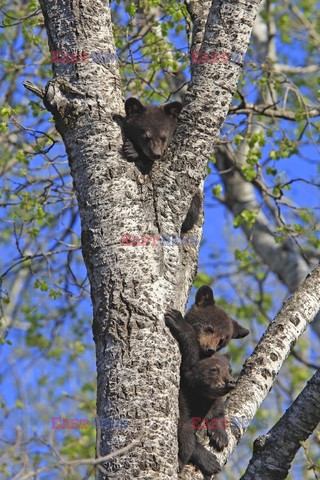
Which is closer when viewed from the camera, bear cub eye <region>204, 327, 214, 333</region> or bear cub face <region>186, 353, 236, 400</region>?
bear cub face <region>186, 353, 236, 400</region>

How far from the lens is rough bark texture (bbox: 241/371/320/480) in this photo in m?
4.79

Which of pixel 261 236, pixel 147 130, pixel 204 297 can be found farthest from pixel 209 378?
pixel 261 236

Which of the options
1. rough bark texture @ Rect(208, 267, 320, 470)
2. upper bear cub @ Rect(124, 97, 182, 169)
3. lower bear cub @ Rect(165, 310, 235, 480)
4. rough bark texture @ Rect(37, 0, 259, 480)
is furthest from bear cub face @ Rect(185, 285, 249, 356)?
upper bear cub @ Rect(124, 97, 182, 169)

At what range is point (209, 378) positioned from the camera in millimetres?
5887

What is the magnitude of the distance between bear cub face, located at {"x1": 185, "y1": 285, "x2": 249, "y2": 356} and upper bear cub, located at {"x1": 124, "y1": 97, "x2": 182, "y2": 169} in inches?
61.8

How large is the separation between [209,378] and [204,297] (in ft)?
4.21

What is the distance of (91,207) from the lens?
4.84m

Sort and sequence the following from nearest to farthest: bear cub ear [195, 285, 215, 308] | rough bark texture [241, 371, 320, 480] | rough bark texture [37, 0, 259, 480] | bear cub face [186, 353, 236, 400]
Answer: rough bark texture [37, 0, 259, 480]
rough bark texture [241, 371, 320, 480]
bear cub face [186, 353, 236, 400]
bear cub ear [195, 285, 215, 308]

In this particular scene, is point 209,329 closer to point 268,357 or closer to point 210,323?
point 210,323

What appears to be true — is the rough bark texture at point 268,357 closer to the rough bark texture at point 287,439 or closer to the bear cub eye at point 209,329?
the rough bark texture at point 287,439

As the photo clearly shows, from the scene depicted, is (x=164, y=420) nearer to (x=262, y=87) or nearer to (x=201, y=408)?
(x=201, y=408)

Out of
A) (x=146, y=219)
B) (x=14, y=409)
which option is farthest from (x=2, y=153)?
(x=146, y=219)

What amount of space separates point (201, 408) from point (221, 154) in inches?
286

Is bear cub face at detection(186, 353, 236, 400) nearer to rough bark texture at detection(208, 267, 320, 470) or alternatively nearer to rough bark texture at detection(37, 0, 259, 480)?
rough bark texture at detection(208, 267, 320, 470)
